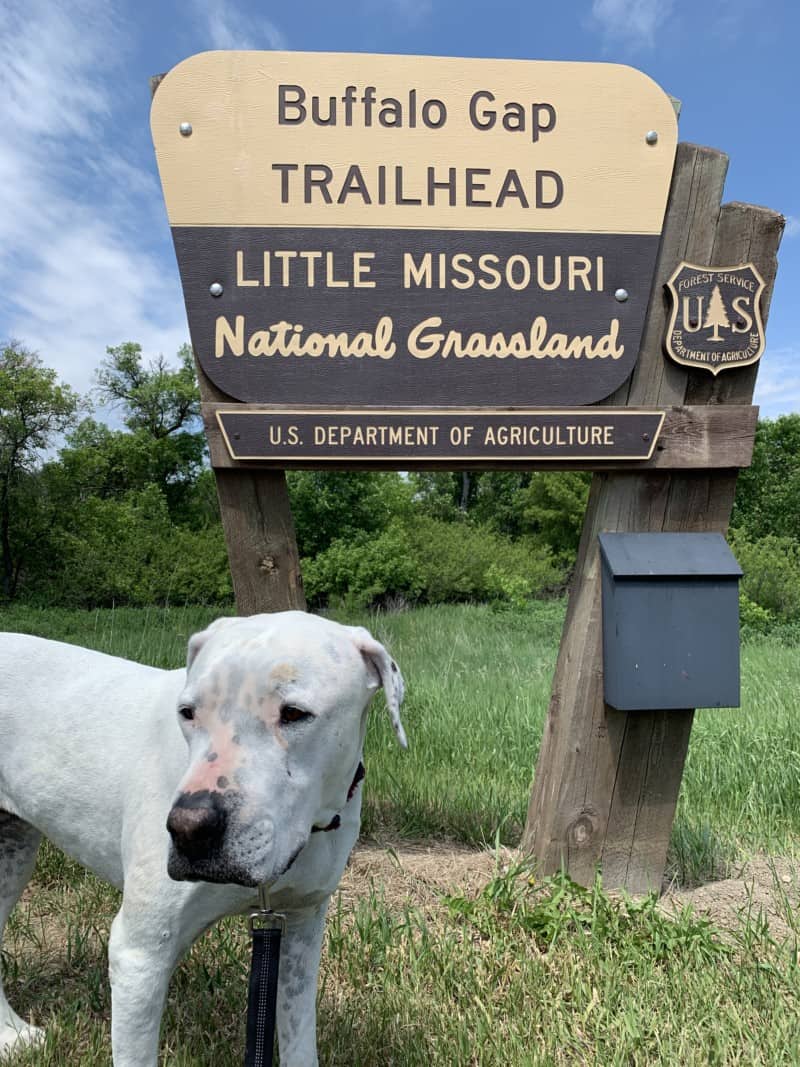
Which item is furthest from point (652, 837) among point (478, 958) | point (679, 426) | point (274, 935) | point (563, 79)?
point (563, 79)

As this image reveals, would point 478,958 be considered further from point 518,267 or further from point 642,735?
point 518,267

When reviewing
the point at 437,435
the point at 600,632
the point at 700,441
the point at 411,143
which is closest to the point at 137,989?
the point at 437,435

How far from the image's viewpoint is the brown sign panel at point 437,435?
2705 mm

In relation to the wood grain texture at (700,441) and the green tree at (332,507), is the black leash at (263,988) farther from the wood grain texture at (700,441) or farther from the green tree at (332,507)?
the green tree at (332,507)

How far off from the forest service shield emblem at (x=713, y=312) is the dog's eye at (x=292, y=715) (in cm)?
225

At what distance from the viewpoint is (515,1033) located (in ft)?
7.04

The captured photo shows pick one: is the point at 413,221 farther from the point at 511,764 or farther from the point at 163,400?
the point at 163,400

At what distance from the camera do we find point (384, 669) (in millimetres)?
1502

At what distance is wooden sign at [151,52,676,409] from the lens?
108 inches

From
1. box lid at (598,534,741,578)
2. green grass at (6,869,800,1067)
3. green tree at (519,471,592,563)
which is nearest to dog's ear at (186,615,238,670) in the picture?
green grass at (6,869,800,1067)

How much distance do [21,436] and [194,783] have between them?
1891 cm

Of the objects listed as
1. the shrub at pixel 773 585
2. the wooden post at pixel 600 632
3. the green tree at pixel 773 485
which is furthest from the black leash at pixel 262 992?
the green tree at pixel 773 485

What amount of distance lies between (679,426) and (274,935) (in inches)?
90.2

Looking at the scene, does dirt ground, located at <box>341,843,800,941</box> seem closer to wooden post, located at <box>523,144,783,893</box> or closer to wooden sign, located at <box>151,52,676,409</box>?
wooden post, located at <box>523,144,783,893</box>
